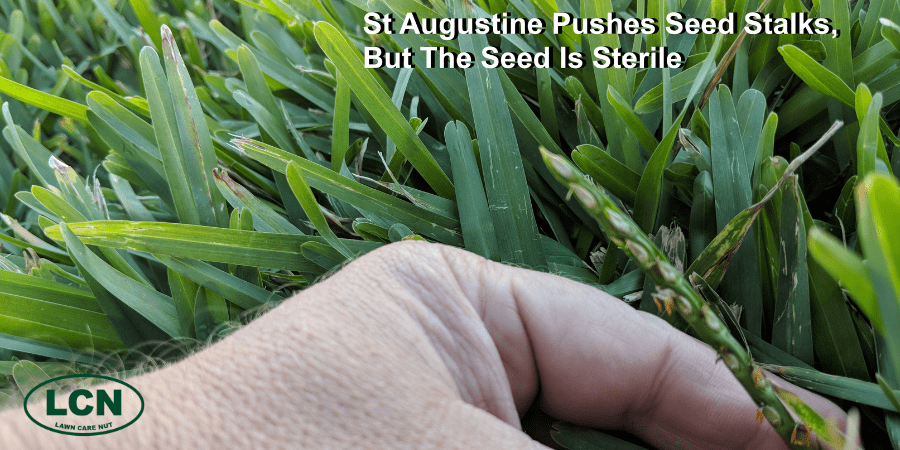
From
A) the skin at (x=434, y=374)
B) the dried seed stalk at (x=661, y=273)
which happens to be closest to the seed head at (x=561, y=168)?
the dried seed stalk at (x=661, y=273)

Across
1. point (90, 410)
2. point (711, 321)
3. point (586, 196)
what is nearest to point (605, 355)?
point (711, 321)

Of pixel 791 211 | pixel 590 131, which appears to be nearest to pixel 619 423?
pixel 791 211

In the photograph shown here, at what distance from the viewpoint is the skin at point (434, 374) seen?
20.0 inches

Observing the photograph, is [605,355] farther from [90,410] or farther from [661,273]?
[90,410]

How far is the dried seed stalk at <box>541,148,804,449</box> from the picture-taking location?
1.56 ft

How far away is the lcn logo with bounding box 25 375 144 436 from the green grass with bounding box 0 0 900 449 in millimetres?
269

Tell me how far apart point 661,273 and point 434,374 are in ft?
0.88

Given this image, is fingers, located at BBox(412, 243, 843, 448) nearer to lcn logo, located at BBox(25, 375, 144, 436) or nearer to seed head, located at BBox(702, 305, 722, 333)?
seed head, located at BBox(702, 305, 722, 333)

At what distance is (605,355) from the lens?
2.41 ft

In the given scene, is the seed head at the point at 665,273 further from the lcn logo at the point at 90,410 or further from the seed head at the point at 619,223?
the lcn logo at the point at 90,410

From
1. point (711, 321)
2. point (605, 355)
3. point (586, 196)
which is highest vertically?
point (586, 196)

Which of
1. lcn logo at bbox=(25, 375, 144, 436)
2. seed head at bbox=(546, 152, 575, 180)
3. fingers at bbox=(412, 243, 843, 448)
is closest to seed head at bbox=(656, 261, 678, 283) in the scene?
seed head at bbox=(546, 152, 575, 180)

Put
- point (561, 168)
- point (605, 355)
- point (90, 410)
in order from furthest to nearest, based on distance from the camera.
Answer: point (605, 355)
point (90, 410)
point (561, 168)

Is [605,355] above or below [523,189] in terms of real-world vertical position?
below
